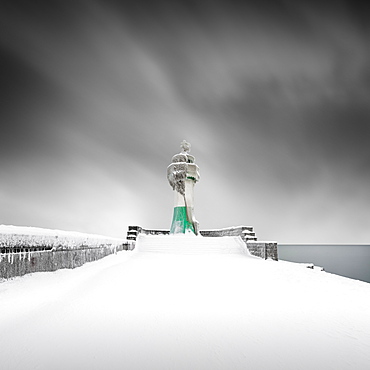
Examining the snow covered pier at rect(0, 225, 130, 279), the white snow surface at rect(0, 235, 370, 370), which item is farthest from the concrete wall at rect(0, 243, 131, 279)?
the white snow surface at rect(0, 235, 370, 370)

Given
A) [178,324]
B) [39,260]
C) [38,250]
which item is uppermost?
[38,250]

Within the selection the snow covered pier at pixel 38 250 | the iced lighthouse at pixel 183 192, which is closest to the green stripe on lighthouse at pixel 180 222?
the iced lighthouse at pixel 183 192

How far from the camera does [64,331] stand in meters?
2.56

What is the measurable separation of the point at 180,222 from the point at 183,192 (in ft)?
Answer: 6.44

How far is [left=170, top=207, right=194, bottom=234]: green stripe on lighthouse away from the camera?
16469 mm

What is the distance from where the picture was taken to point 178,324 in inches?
112

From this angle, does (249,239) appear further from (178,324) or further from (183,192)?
(178,324)

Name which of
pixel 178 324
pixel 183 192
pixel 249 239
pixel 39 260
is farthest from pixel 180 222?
pixel 178 324

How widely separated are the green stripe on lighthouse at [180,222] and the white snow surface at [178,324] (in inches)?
440

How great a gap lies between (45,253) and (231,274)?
13.4ft

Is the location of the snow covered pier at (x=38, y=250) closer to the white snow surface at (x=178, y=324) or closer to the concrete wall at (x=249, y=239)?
the white snow surface at (x=178, y=324)

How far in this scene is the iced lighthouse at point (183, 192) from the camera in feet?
54.4

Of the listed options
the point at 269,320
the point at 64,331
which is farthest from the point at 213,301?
the point at 64,331

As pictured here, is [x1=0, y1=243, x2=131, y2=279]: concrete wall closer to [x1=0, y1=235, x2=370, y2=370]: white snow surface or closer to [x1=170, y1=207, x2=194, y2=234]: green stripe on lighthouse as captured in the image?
[x1=0, y1=235, x2=370, y2=370]: white snow surface
